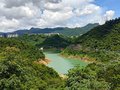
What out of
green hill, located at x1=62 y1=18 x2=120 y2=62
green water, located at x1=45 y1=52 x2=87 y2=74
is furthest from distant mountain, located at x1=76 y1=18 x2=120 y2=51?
green water, located at x1=45 y1=52 x2=87 y2=74

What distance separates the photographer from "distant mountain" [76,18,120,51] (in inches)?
5599

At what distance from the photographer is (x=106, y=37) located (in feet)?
508

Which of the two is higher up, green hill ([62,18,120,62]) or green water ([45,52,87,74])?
green hill ([62,18,120,62])

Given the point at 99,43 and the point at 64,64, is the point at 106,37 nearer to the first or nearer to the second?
the point at 99,43

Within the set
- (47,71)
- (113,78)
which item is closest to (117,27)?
(47,71)

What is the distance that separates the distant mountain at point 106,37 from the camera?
5599 inches

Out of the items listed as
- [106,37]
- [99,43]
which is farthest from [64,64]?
[106,37]

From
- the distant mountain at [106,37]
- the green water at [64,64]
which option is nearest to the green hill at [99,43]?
the distant mountain at [106,37]

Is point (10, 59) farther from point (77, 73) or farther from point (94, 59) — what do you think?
point (94, 59)

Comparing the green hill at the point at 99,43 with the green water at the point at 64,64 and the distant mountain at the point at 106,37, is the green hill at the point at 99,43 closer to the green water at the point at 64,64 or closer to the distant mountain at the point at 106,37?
the distant mountain at the point at 106,37

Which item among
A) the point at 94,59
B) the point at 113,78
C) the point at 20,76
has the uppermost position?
the point at 20,76

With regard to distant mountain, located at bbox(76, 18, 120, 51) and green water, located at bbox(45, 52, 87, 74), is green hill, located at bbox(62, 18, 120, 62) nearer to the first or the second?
distant mountain, located at bbox(76, 18, 120, 51)

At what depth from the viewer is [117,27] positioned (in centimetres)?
16150

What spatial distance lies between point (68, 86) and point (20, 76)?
21.4 feet
